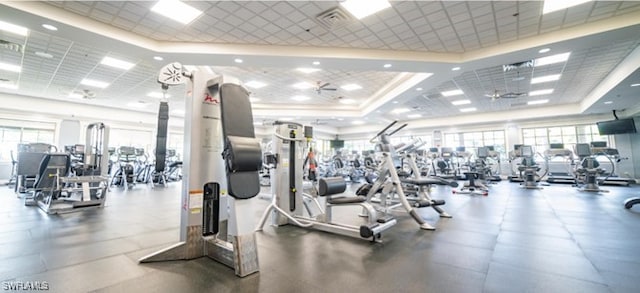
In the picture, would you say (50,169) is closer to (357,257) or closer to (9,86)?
(357,257)

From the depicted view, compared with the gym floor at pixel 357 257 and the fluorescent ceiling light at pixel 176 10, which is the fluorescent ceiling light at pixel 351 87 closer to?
the fluorescent ceiling light at pixel 176 10

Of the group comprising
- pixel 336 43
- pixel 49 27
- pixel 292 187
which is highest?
pixel 336 43

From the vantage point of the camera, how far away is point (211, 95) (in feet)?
8.51

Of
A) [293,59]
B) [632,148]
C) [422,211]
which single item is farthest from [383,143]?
[632,148]

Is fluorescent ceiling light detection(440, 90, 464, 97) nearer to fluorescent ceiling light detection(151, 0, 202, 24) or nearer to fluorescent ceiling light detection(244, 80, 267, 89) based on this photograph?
fluorescent ceiling light detection(244, 80, 267, 89)

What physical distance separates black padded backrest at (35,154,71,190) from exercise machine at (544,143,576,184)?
13391mm

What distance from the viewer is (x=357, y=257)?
2529mm

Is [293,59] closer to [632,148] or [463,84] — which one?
[463,84]

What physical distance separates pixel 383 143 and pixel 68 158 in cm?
642

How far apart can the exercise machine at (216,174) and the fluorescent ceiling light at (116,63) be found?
18.8 ft

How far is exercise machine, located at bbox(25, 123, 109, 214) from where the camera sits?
4.80 meters

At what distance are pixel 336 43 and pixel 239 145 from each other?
4351 mm

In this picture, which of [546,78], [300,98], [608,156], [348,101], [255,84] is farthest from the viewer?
[348,101]

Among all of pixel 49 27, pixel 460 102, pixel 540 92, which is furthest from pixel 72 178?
pixel 540 92
